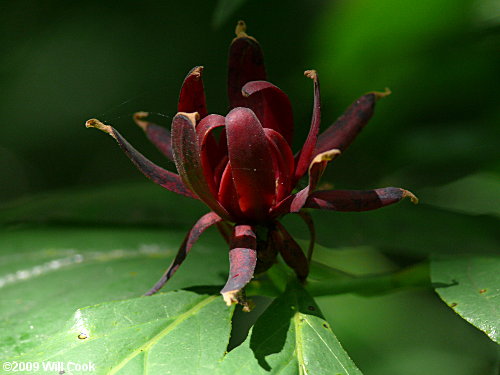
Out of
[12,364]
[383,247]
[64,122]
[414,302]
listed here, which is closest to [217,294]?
[12,364]

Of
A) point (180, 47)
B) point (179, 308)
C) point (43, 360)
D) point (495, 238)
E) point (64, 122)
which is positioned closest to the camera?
point (43, 360)

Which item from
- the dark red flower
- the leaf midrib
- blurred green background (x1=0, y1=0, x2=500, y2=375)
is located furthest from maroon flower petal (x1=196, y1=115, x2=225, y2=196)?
blurred green background (x1=0, y1=0, x2=500, y2=375)

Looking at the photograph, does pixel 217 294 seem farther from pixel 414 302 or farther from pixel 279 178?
pixel 414 302

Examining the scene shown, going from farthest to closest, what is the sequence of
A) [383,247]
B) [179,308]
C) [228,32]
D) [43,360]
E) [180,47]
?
[180,47] → [228,32] → [383,247] → [179,308] → [43,360]

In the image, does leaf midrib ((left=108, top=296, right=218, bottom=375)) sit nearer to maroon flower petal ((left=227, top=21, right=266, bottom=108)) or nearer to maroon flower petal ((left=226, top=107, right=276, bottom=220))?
maroon flower petal ((left=226, top=107, right=276, bottom=220))

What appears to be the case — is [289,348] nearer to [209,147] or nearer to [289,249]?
[289,249]

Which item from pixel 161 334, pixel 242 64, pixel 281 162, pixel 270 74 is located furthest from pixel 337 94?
pixel 161 334

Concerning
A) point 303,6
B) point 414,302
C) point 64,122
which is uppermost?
point 303,6
